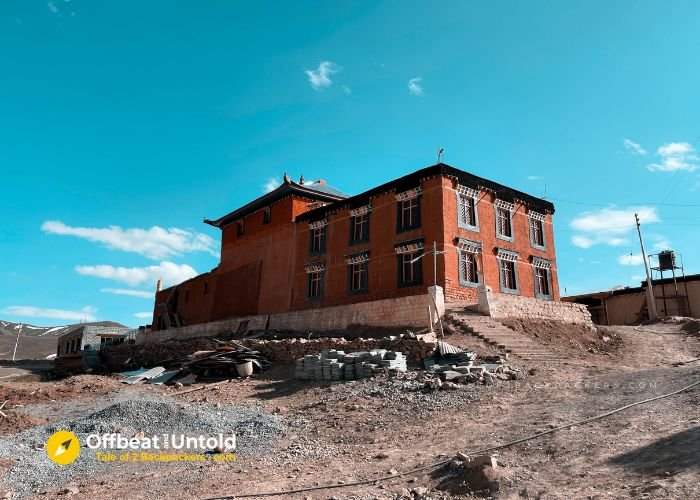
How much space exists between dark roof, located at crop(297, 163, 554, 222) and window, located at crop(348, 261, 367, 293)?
312cm

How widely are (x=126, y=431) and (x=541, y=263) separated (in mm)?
20229

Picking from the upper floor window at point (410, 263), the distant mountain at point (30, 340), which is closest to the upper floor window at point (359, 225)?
the upper floor window at point (410, 263)

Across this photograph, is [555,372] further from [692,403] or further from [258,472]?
[258,472]

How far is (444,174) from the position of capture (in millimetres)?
20547

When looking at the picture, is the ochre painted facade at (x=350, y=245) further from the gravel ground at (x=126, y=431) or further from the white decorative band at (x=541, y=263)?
the gravel ground at (x=126, y=431)

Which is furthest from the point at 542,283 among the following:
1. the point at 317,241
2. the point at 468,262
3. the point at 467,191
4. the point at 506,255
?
the point at 317,241

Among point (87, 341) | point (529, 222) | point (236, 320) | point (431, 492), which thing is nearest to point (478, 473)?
point (431, 492)

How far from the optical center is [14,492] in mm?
6789

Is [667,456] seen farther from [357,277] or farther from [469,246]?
[357,277]

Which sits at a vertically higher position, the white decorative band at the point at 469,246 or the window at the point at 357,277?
the white decorative band at the point at 469,246

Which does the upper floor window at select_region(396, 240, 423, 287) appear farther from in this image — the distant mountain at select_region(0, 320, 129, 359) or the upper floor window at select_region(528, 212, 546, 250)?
the distant mountain at select_region(0, 320, 129, 359)

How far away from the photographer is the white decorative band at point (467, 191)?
21.2m

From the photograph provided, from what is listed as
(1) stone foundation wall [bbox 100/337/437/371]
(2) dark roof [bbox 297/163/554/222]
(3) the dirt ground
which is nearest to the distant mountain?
(1) stone foundation wall [bbox 100/337/437/371]

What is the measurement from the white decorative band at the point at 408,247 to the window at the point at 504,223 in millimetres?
4231
